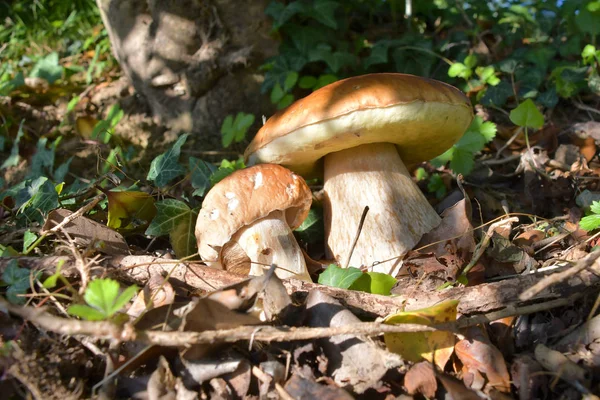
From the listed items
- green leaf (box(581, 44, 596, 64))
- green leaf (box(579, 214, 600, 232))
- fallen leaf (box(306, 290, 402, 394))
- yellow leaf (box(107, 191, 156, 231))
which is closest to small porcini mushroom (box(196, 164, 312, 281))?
yellow leaf (box(107, 191, 156, 231))

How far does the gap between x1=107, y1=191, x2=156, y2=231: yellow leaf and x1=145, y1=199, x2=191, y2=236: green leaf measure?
104mm

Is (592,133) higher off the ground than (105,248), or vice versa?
(105,248)

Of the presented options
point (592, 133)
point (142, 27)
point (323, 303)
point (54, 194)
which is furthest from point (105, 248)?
point (592, 133)

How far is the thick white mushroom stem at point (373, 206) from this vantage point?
6.35 ft

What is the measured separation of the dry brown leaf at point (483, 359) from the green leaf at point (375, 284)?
0.35 meters

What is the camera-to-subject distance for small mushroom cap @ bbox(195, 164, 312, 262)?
170 centimetres

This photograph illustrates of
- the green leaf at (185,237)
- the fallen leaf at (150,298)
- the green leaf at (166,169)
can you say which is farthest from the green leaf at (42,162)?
the fallen leaf at (150,298)

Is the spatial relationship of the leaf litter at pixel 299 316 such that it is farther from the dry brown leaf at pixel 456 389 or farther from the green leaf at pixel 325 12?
the green leaf at pixel 325 12

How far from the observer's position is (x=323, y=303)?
1337 millimetres

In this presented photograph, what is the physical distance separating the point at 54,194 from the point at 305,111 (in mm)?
1181

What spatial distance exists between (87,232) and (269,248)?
73 centimetres

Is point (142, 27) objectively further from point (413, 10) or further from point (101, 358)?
point (101, 358)

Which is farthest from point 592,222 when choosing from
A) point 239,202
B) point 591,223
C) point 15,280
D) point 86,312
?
point 15,280

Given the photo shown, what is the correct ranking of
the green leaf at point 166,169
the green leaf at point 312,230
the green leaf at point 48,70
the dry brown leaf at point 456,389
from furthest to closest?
the green leaf at point 48,70 → the green leaf at point 312,230 → the green leaf at point 166,169 → the dry brown leaf at point 456,389
